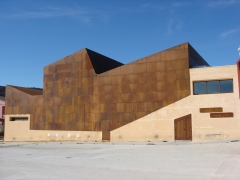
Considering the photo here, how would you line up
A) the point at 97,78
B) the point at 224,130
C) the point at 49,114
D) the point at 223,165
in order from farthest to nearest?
1. the point at 49,114
2. the point at 97,78
3. the point at 224,130
4. the point at 223,165

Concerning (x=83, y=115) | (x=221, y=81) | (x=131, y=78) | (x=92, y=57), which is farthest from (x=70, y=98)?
(x=221, y=81)

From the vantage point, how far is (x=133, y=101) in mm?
29500

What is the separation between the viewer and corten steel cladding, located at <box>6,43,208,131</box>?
91.7 feet

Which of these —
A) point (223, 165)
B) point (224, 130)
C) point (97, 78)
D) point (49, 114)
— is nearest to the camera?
point (223, 165)

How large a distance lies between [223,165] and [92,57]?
933 inches

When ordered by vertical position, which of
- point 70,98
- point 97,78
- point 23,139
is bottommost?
point 23,139

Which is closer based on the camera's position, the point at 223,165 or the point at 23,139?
the point at 223,165

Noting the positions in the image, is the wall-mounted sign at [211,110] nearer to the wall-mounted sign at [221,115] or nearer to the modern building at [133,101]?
the modern building at [133,101]

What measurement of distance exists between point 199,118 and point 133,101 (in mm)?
6896

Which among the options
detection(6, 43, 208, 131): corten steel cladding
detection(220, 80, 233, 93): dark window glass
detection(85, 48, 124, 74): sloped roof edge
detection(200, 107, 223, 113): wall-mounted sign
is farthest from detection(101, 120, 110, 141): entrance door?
detection(220, 80, 233, 93): dark window glass

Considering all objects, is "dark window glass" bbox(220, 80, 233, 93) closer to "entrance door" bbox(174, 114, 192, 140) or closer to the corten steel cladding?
the corten steel cladding

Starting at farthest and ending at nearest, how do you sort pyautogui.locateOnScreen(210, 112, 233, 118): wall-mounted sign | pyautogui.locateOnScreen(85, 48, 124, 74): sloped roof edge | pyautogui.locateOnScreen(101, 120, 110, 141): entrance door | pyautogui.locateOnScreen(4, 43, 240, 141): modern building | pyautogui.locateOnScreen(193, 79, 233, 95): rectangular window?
pyautogui.locateOnScreen(85, 48, 124, 74): sloped roof edge < pyautogui.locateOnScreen(101, 120, 110, 141): entrance door < pyautogui.locateOnScreen(4, 43, 240, 141): modern building < pyautogui.locateOnScreen(193, 79, 233, 95): rectangular window < pyautogui.locateOnScreen(210, 112, 233, 118): wall-mounted sign

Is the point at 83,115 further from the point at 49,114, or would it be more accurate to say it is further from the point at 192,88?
the point at 192,88

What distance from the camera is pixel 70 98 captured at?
33.4 meters
